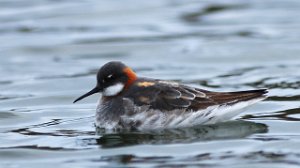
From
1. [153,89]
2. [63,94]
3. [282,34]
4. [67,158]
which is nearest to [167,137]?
[153,89]

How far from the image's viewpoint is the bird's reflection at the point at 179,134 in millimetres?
11977

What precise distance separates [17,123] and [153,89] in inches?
96.5

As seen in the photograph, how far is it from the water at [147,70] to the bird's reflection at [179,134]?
15 mm

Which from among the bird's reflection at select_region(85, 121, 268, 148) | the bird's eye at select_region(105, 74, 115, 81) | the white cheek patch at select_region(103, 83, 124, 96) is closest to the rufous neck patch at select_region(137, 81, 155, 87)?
the white cheek patch at select_region(103, 83, 124, 96)

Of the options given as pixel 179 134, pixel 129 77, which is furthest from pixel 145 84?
pixel 179 134

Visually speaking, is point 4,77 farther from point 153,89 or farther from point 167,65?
point 153,89

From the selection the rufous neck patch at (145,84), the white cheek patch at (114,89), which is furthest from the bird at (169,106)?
the white cheek patch at (114,89)

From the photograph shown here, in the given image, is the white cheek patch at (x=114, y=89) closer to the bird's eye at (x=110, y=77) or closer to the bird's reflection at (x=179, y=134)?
the bird's eye at (x=110, y=77)

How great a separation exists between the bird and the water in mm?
146

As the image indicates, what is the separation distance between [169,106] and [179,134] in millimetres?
395

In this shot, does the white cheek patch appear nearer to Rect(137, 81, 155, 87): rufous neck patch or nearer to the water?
Rect(137, 81, 155, 87): rufous neck patch

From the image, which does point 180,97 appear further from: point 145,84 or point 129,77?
point 129,77

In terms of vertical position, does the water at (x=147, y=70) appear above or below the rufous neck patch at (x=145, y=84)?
below

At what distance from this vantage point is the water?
451 inches
